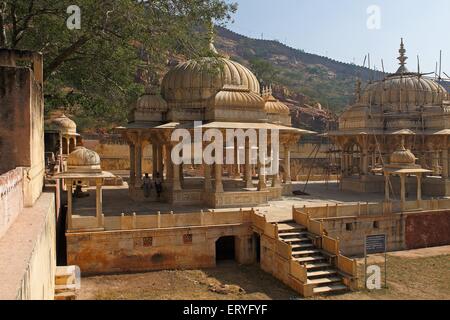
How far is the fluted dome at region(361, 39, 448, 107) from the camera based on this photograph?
87.4 ft

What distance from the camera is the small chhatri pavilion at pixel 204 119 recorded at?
723 inches

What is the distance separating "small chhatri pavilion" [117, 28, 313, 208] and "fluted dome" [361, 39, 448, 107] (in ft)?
25.8

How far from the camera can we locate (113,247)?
46.4ft

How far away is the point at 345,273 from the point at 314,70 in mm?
149868

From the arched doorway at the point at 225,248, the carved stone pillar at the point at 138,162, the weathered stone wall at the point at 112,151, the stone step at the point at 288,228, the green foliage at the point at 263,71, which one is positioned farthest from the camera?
the green foliage at the point at 263,71

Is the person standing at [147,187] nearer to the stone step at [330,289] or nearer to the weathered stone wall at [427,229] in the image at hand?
the stone step at [330,289]

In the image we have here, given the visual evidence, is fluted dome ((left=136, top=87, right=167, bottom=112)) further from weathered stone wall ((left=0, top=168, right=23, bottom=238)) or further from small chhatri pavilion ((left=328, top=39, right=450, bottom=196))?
small chhatri pavilion ((left=328, top=39, right=450, bottom=196))

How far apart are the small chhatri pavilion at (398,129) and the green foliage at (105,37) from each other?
11894 millimetres

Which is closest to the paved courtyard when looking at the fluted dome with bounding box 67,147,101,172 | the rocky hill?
the fluted dome with bounding box 67,147,101,172

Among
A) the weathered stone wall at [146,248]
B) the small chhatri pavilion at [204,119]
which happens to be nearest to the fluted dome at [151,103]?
the small chhatri pavilion at [204,119]

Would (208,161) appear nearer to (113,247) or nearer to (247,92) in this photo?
(247,92)

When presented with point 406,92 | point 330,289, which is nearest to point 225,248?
point 330,289
